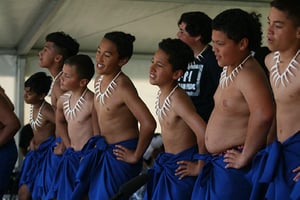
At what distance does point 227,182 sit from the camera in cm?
318

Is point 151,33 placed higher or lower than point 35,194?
higher

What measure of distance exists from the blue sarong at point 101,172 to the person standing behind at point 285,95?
1.20m

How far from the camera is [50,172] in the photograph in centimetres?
473

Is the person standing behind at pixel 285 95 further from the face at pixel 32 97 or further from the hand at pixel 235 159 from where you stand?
the face at pixel 32 97

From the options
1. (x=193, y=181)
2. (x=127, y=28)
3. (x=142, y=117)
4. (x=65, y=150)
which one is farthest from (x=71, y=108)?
(x=127, y=28)

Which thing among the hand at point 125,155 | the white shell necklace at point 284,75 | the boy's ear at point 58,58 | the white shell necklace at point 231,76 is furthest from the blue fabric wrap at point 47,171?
the white shell necklace at point 284,75

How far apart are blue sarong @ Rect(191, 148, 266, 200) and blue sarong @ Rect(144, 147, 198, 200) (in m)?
0.24

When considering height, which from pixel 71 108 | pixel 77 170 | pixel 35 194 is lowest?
pixel 35 194

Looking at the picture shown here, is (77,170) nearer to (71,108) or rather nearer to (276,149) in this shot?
(71,108)

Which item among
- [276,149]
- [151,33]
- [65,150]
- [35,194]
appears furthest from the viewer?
[151,33]

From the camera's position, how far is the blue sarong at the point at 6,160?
490 cm

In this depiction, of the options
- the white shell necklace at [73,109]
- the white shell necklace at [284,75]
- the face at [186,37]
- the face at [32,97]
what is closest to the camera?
the white shell necklace at [284,75]

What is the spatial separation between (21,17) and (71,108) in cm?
199

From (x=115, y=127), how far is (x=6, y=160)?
1182 mm
